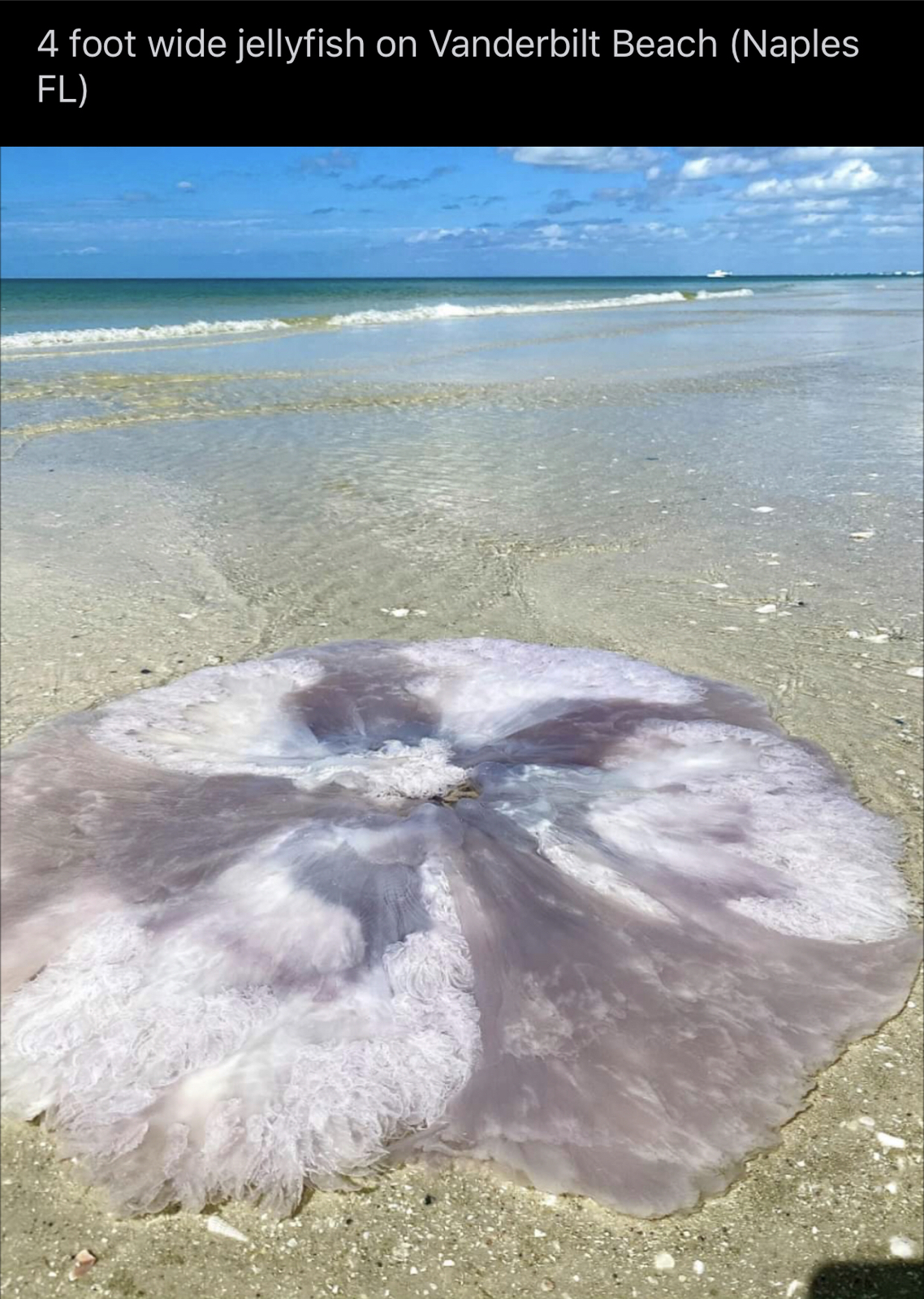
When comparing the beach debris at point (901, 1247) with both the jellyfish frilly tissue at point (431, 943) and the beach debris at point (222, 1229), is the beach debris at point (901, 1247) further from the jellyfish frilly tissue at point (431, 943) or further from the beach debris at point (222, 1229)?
the beach debris at point (222, 1229)

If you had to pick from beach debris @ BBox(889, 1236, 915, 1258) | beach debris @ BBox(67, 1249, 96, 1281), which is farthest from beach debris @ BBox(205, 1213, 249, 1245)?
beach debris @ BBox(889, 1236, 915, 1258)

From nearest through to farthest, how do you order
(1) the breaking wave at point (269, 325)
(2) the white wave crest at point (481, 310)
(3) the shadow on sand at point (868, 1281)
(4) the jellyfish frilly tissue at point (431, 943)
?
(3) the shadow on sand at point (868, 1281) < (4) the jellyfish frilly tissue at point (431, 943) < (1) the breaking wave at point (269, 325) < (2) the white wave crest at point (481, 310)

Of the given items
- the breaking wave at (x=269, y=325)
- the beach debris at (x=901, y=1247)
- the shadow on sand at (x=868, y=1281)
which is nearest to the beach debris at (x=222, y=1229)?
the shadow on sand at (x=868, y=1281)

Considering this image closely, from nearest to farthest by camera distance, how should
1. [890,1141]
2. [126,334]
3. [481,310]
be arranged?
[890,1141]
[126,334]
[481,310]

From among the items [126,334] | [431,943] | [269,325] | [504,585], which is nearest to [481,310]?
[269,325]

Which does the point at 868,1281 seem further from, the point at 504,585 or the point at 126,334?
the point at 126,334

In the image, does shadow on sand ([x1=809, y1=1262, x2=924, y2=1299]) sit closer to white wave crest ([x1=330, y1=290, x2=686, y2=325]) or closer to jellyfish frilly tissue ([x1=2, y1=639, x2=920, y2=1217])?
jellyfish frilly tissue ([x1=2, y1=639, x2=920, y2=1217])
